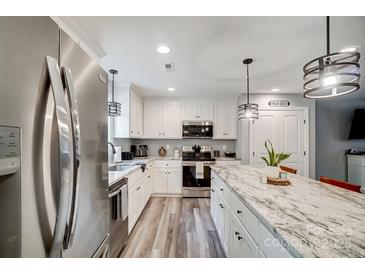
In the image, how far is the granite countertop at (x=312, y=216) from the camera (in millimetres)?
724

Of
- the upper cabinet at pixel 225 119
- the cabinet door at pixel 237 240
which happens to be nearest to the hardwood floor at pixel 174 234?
the cabinet door at pixel 237 240

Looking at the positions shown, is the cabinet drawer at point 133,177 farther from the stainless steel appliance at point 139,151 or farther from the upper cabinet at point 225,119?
the upper cabinet at point 225,119

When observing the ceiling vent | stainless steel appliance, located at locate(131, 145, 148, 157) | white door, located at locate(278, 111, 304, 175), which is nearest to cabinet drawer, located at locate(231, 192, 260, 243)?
the ceiling vent

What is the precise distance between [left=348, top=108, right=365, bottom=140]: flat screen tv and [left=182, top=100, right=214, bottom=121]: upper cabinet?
3900 millimetres

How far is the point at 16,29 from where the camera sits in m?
0.52

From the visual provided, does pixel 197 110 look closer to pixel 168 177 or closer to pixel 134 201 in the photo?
pixel 168 177

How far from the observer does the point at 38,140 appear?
1.87ft

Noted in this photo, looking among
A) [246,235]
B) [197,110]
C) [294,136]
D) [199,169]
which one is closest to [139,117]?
[197,110]

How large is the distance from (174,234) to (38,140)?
7.86 feet

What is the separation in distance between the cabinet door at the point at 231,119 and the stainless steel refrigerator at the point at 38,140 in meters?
4.07

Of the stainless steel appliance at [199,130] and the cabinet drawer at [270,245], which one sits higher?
the stainless steel appliance at [199,130]

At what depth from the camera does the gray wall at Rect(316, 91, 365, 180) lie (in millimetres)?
4992
